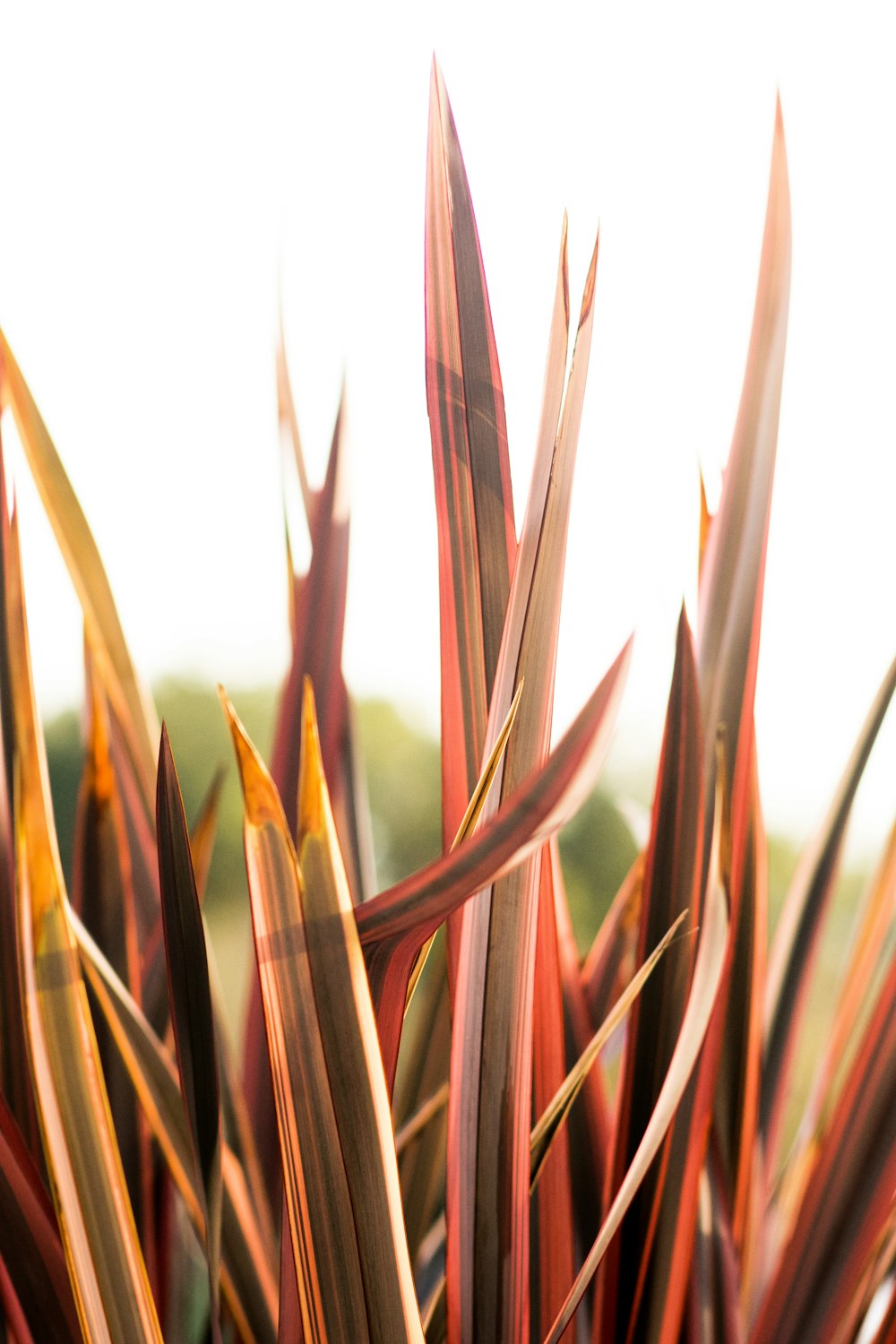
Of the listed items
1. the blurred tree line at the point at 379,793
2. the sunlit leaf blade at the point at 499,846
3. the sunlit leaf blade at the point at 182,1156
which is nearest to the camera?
the sunlit leaf blade at the point at 499,846

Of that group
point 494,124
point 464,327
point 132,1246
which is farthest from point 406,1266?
point 494,124

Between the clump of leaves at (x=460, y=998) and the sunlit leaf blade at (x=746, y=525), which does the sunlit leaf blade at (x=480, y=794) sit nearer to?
the clump of leaves at (x=460, y=998)

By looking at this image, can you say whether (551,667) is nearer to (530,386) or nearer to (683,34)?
(530,386)

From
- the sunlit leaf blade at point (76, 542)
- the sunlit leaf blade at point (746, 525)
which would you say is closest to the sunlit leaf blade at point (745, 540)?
the sunlit leaf blade at point (746, 525)

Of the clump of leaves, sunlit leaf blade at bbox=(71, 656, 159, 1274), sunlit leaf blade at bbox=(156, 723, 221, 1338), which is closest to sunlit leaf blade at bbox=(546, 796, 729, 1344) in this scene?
the clump of leaves

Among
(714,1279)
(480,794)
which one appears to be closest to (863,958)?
(714,1279)

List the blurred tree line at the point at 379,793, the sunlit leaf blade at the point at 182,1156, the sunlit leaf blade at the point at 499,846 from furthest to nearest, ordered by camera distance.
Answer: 1. the blurred tree line at the point at 379,793
2. the sunlit leaf blade at the point at 182,1156
3. the sunlit leaf blade at the point at 499,846
